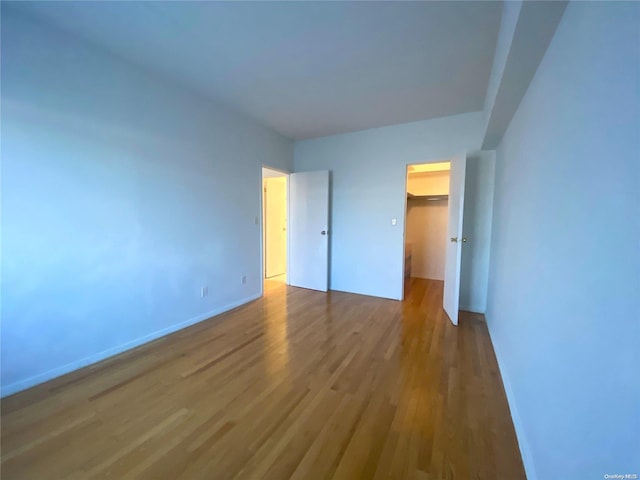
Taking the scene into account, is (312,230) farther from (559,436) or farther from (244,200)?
(559,436)

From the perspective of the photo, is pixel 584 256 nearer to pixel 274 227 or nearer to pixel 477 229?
pixel 477 229

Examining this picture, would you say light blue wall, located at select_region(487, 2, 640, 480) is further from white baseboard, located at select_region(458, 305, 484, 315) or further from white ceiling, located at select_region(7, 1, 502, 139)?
white baseboard, located at select_region(458, 305, 484, 315)

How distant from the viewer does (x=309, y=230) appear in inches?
175

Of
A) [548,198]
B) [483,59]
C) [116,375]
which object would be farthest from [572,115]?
[116,375]

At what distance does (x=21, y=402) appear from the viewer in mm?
1726

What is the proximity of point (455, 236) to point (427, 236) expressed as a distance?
7.95ft

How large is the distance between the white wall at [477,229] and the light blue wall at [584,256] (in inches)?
74.1

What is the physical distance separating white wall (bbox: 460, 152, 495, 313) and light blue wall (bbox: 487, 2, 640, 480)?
188 cm

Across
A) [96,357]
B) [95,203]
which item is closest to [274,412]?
[96,357]

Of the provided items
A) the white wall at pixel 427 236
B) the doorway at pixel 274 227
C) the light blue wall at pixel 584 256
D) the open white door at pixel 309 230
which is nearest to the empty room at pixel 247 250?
the light blue wall at pixel 584 256

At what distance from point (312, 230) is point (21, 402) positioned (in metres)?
3.50

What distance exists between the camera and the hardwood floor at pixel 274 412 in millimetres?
1299

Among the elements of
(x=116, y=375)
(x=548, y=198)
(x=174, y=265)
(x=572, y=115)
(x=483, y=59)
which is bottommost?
(x=116, y=375)

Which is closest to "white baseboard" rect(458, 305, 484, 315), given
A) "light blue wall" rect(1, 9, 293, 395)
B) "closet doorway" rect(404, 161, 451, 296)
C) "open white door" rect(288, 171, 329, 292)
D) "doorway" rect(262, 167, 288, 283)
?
"closet doorway" rect(404, 161, 451, 296)
